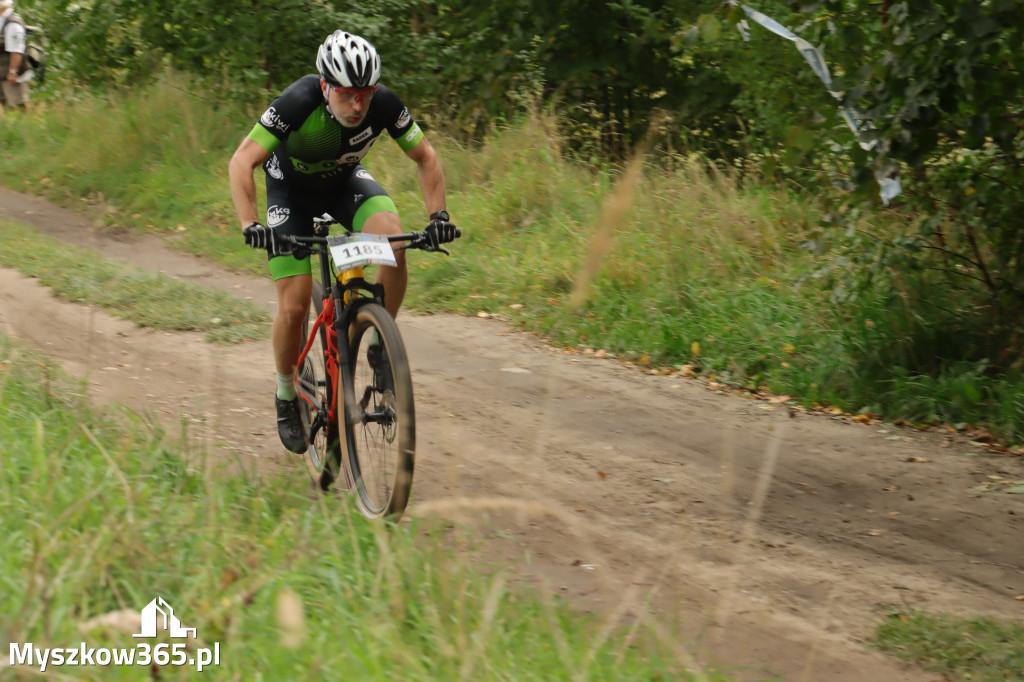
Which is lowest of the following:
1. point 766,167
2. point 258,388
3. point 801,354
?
point 258,388

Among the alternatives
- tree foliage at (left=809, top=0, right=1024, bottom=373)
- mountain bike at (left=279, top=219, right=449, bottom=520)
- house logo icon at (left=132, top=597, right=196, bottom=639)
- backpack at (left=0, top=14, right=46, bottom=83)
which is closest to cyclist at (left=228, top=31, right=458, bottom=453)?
mountain bike at (left=279, top=219, right=449, bottom=520)

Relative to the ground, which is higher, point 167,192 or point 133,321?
point 167,192

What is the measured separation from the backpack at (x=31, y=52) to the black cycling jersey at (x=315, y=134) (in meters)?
11.9

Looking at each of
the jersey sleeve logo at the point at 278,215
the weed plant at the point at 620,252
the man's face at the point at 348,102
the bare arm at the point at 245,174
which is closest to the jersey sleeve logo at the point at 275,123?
the bare arm at the point at 245,174

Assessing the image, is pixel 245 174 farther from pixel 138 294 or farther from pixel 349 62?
pixel 138 294

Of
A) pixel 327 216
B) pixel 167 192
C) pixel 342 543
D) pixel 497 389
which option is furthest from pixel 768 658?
pixel 167 192

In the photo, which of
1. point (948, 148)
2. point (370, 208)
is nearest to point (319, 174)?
point (370, 208)

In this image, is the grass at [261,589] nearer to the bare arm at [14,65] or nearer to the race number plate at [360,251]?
the race number plate at [360,251]

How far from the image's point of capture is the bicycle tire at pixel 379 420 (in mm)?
4046

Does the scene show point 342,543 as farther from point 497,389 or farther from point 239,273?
point 239,273

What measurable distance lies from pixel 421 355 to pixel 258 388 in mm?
1478

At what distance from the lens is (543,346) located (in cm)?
812

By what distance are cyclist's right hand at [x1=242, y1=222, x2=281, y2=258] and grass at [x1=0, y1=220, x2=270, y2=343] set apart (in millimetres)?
3563

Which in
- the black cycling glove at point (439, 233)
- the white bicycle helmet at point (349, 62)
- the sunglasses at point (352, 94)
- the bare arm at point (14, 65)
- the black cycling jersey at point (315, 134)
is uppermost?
the bare arm at point (14, 65)
